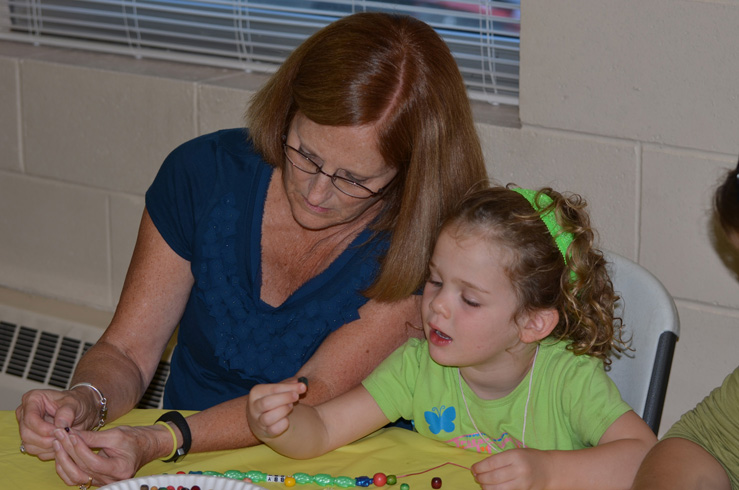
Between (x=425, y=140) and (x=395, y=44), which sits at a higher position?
(x=395, y=44)

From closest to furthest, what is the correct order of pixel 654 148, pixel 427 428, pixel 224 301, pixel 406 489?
1. pixel 406 489
2. pixel 427 428
3. pixel 224 301
4. pixel 654 148

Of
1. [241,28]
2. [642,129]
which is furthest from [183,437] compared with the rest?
[241,28]

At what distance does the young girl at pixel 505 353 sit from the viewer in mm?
1604

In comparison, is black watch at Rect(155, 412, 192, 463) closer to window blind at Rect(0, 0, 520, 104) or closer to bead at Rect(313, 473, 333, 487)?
bead at Rect(313, 473, 333, 487)

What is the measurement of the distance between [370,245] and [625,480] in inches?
26.0

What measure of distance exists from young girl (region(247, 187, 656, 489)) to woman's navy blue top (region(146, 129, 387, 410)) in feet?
0.64

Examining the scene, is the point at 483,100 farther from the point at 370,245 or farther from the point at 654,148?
the point at 370,245

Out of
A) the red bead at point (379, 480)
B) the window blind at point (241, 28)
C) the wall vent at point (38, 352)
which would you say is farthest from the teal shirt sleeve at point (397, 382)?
the wall vent at point (38, 352)

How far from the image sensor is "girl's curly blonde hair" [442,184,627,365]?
5.33 feet

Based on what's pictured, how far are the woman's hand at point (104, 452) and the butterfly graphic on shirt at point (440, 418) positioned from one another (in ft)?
1.47

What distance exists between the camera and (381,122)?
1.71 m

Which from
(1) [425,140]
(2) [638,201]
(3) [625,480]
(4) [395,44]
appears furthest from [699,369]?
(4) [395,44]

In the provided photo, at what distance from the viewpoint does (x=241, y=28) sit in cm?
273

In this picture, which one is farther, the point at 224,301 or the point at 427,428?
the point at 224,301
